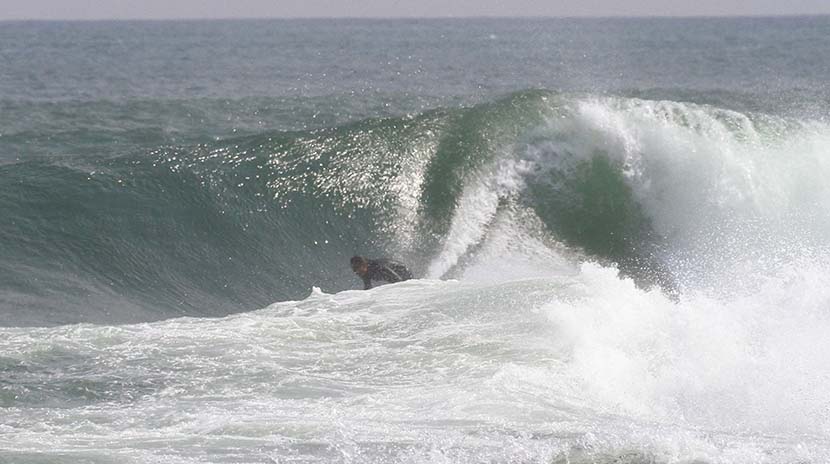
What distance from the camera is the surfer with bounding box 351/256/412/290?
12.4 metres

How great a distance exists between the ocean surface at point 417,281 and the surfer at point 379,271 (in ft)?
1.12

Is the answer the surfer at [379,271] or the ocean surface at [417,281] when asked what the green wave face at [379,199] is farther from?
the surfer at [379,271]

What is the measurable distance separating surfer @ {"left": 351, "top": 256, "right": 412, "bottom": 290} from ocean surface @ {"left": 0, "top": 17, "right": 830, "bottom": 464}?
1.12 ft

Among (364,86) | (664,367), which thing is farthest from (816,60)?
(664,367)

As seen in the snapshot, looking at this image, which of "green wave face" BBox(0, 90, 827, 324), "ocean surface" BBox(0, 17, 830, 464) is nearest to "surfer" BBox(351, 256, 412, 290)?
"ocean surface" BBox(0, 17, 830, 464)

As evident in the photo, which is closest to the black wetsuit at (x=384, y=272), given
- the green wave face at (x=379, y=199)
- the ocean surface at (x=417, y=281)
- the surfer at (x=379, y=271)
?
the surfer at (x=379, y=271)

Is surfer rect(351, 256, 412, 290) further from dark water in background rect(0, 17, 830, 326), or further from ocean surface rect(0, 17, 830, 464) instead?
dark water in background rect(0, 17, 830, 326)

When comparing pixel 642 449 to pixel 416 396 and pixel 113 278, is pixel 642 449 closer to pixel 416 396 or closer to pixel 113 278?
pixel 416 396

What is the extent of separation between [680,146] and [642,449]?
11.4 metres

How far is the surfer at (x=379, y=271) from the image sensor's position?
40.8 ft

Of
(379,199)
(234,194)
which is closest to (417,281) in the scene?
(379,199)

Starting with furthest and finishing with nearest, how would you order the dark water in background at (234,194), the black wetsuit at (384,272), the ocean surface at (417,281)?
the dark water in background at (234,194)
the black wetsuit at (384,272)
the ocean surface at (417,281)

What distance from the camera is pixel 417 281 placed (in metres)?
12.2

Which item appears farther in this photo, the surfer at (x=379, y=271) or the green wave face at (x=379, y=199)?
the green wave face at (x=379, y=199)
